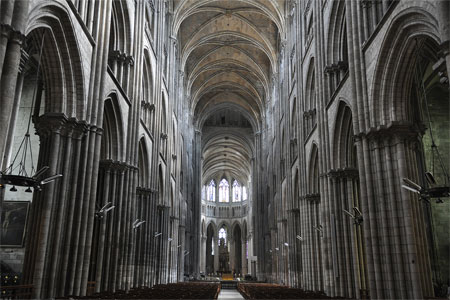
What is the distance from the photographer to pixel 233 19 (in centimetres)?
4184

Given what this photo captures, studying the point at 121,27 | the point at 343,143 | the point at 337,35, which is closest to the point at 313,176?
the point at 343,143

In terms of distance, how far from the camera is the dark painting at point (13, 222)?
20500 millimetres

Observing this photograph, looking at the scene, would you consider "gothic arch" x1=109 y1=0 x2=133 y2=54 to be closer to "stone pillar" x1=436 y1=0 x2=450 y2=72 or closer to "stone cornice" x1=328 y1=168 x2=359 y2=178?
"stone cornice" x1=328 y1=168 x2=359 y2=178

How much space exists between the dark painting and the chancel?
7 centimetres

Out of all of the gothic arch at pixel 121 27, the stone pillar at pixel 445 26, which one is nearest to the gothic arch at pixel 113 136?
the gothic arch at pixel 121 27

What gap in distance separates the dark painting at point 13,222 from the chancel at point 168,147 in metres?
0.07

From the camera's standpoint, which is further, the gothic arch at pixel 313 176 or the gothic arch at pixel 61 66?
the gothic arch at pixel 313 176

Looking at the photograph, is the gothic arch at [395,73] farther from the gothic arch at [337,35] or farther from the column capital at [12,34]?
the column capital at [12,34]

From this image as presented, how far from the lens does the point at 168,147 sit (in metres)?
33.8

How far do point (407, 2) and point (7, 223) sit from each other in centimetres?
2055

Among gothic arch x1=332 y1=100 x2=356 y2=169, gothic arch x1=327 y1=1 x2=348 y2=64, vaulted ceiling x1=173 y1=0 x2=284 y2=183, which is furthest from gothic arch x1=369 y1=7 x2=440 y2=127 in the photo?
vaulted ceiling x1=173 y1=0 x2=284 y2=183

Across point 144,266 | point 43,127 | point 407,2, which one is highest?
point 407,2

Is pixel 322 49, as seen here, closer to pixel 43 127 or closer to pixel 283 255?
pixel 43 127

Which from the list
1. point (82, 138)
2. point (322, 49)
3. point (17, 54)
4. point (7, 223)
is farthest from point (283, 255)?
point (17, 54)
